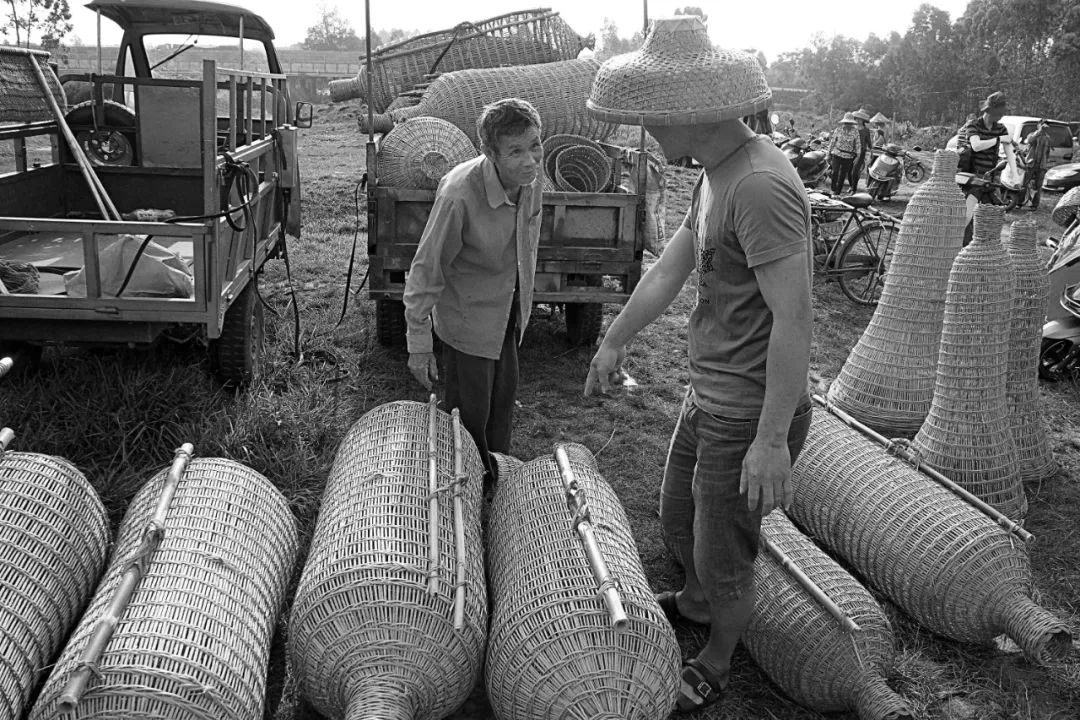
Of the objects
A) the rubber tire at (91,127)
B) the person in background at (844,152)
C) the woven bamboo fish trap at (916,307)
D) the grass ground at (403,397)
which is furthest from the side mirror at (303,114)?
the person in background at (844,152)

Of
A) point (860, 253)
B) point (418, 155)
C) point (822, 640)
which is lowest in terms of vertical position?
point (822, 640)

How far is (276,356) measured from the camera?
19.5 ft

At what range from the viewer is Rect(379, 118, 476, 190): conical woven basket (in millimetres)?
5516

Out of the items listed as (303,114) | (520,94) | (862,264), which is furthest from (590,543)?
(862,264)

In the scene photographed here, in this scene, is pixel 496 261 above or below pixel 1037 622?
above

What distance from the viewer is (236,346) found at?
497cm

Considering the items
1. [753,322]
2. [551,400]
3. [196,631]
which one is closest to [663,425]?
[551,400]

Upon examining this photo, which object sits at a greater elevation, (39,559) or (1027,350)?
(1027,350)

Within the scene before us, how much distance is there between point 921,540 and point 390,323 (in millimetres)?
3681

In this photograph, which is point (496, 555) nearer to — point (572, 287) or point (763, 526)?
point (763, 526)

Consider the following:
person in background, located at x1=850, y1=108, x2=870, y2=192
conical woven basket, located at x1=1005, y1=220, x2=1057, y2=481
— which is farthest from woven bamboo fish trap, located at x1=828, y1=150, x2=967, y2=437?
person in background, located at x1=850, y1=108, x2=870, y2=192

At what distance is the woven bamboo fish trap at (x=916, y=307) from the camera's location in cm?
511

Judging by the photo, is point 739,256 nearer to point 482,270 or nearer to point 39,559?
point 482,270

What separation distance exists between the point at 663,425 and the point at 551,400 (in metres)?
0.70
